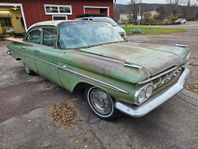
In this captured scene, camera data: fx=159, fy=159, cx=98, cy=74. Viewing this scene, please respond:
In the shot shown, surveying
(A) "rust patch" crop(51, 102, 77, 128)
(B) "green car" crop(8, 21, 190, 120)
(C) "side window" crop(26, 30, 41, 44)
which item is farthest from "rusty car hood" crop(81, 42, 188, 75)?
(C) "side window" crop(26, 30, 41, 44)

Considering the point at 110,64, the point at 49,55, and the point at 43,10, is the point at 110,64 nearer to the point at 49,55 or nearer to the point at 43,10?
the point at 49,55

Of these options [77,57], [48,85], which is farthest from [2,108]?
[77,57]

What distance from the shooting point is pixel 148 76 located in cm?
208

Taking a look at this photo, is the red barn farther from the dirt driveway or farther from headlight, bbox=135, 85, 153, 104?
headlight, bbox=135, 85, 153, 104

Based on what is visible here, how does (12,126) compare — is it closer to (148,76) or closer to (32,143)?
(32,143)

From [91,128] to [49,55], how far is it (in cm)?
176

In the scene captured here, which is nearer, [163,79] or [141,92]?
[141,92]

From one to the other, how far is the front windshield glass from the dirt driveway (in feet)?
4.20

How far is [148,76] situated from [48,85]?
3219 millimetres

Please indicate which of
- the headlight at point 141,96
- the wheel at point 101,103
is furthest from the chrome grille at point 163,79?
the wheel at point 101,103

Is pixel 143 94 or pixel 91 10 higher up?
pixel 91 10

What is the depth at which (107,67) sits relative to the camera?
90.4 inches

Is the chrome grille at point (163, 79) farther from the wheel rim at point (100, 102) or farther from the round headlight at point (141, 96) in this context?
the wheel rim at point (100, 102)

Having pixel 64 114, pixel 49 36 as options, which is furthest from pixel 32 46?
pixel 64 114
